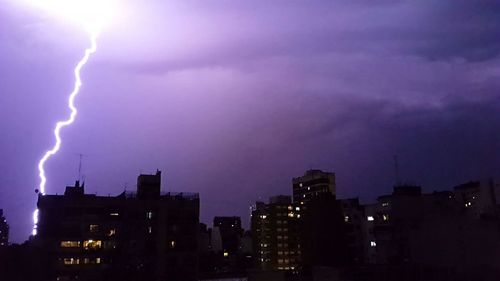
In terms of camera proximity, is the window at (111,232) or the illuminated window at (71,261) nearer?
the illuminated window at (71,261)

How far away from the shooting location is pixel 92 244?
4838 centimetres

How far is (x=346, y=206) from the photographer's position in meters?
66.1

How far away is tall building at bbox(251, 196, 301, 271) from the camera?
89.3 meters

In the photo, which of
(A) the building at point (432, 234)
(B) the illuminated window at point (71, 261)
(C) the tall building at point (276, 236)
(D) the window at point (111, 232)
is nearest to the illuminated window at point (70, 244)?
(B) the illuminated window at point (71, 261)

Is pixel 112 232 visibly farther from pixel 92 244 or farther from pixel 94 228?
pixel 92 244

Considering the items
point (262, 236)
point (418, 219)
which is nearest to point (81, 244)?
point (418, 219)

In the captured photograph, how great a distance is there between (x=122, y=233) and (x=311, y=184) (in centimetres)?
6699

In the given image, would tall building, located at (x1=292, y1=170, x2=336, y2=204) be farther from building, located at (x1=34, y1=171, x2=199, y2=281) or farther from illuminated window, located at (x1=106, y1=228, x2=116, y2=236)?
illuminated window, located at (x1=106, y1=228, x2=116, y2=236)

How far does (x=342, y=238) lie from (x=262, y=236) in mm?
37674

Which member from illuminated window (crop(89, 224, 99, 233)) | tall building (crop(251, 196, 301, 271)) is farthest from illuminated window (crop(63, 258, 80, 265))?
tall building (crop(251, 196, 301, 271))

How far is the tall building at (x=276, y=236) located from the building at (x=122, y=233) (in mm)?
39917

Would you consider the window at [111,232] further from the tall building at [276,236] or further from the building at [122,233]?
the tall building at [276,236]

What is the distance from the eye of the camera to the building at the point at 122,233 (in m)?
46.9

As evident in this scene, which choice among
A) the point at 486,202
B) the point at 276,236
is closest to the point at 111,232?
the point at 486,202
